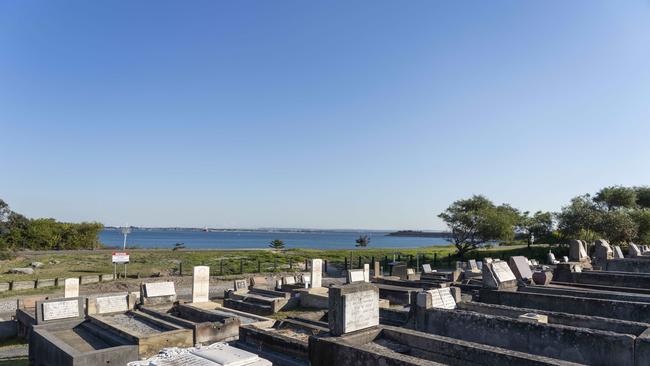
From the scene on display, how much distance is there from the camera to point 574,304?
29.1ft

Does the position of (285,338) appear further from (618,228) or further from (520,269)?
(618,228)

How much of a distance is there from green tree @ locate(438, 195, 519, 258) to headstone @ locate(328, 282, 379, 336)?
39485 mm

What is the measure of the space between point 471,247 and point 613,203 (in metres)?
15.3

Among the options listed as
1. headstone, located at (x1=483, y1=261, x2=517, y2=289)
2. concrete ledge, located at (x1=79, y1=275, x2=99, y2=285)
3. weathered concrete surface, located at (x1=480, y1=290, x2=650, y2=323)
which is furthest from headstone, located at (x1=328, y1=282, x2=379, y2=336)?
concrete ledge, located at (x1=79, y1=275, x2=99, y2=285)

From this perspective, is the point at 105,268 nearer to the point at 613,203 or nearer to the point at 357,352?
the point at 357,352

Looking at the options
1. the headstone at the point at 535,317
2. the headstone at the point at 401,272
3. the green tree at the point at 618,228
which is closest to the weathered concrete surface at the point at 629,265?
the headstone at the point at 401,272

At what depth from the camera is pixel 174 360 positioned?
4.49m

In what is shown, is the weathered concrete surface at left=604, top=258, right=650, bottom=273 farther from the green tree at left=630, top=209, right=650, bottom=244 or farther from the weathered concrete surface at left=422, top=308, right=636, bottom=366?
the green tree at left=630, top=209, right=650, bottom=244

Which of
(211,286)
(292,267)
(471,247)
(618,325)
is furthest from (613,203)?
(618,325)

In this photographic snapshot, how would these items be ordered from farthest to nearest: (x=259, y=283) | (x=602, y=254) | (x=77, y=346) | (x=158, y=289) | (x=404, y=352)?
(x=259, y=283), (x=602, y=254), (x=158, y=289), (x=77, y=346), (x=404, y=352)

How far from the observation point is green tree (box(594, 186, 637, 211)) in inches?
1769

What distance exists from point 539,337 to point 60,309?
37.8ft

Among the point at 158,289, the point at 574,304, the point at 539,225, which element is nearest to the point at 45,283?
the point at 158,289

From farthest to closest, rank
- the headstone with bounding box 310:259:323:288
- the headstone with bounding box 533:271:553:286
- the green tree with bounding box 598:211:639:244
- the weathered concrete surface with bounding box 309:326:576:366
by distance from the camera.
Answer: the green tree with bounding box 598:211:639:244, the headstone with bounding box 310:259:323:288, the headstone with bounding box 533:271:553:286, the weathered concrete surface with bounding box 309:326:576:366
